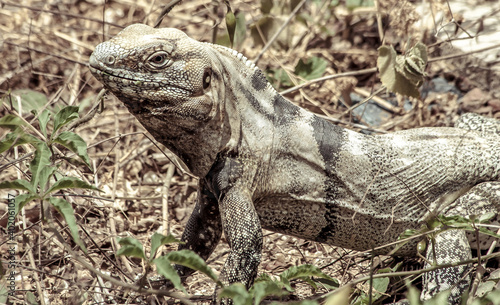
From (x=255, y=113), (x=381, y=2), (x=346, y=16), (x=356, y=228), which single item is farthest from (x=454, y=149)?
(x=346, y=16)

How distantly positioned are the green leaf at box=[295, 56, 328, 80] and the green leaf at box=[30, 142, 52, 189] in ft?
12.8

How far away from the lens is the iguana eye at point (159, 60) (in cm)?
379

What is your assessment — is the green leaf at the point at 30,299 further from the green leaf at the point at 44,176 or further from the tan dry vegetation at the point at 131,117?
the green leaf at the point at 44,176

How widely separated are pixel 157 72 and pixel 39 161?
2.94 ft

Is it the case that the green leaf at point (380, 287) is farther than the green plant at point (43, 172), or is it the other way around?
the green leaf at point (380, 287)

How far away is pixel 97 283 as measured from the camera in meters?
4.65

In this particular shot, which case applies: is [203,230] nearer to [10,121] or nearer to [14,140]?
[14,140]

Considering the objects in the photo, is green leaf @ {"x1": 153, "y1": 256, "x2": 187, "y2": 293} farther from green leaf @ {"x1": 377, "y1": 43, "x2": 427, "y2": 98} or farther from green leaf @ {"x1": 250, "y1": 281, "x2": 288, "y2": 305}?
green leaf @ {"x1": 377, "y1": 43, "x2": 427, "y2": 98}

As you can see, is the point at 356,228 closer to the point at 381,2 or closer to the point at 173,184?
the point at 173,184

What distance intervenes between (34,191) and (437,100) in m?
5.01

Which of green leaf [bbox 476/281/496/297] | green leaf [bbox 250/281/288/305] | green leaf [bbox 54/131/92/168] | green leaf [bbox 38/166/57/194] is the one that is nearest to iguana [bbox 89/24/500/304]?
green leaf [bbox 476/281/496/297]

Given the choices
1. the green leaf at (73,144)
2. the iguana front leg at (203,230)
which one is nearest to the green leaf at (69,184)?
the green leaf at (73,144)

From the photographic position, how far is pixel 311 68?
695 centimetres

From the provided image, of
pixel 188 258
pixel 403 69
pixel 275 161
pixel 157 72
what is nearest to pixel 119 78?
pixel 157 72
